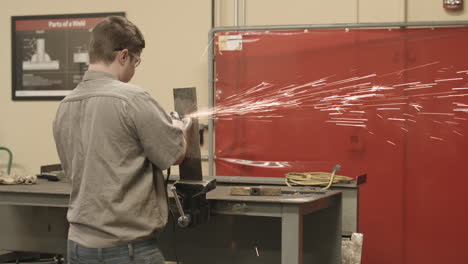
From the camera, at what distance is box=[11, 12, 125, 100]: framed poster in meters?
4.47

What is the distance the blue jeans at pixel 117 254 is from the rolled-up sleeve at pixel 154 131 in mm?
239

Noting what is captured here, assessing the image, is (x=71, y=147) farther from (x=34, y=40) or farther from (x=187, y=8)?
(x=34, y=40)

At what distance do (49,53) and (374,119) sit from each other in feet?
7.05

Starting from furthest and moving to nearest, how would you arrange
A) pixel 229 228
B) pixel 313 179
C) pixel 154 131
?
1. pixel 313 179
2. pixel 229 228
3. pixel 154 131

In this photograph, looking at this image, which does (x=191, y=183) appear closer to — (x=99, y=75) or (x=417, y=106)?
(x=99, y=75)

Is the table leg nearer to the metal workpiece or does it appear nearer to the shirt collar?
the metal workpiece

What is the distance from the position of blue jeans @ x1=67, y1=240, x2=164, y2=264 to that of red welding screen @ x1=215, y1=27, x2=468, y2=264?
2.00 meters

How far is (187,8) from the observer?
14.1 feet

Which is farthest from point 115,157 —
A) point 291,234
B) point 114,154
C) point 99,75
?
point 291,234

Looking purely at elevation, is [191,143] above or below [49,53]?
below

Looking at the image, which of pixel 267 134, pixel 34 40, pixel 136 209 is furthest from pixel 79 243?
pixel 34 40

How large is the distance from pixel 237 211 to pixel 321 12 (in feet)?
6.38

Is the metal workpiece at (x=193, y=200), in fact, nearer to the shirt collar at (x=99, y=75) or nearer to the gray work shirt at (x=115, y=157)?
the gray work shirt at (x=115, y=157)

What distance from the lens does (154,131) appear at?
192 centimetres
